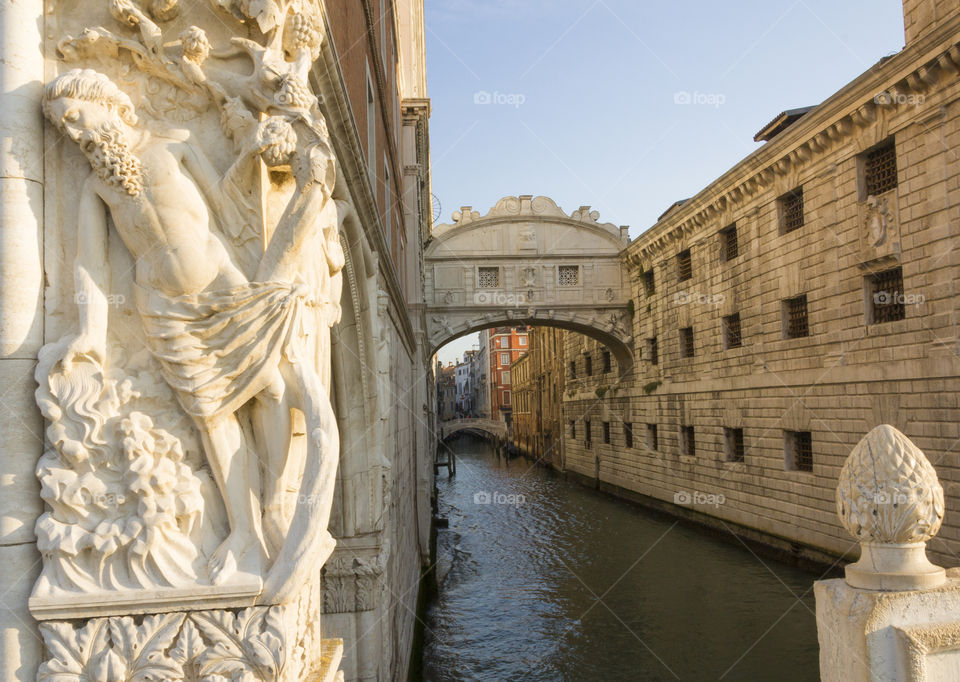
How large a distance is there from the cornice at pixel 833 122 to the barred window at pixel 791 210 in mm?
517

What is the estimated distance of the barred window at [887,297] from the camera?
12008 mm

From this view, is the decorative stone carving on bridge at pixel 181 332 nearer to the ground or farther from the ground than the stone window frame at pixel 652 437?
farther from the ground

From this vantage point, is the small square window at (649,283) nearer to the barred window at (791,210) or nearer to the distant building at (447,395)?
the barred window at (791,210)

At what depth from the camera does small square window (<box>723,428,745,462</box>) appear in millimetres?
17344

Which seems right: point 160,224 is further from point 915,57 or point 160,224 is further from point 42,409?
point 915,57

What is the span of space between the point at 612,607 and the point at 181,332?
11.9m

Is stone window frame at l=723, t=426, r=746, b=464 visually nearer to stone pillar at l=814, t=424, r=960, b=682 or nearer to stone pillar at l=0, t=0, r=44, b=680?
stone pillar at l=814, t=424, r=960, b=682

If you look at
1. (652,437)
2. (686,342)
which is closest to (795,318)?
(686,342)

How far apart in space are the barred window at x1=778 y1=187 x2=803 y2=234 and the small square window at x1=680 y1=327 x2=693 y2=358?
529 centimetres

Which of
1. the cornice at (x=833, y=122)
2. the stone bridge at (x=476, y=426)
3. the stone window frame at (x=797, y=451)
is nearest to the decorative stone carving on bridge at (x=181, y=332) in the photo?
the cornice at (x=833, y=122)

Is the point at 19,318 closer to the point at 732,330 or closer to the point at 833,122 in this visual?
the point at 833,122

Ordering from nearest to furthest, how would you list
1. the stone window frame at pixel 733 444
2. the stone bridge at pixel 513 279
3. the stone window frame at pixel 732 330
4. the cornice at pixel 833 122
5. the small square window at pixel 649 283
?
the cornice at pixel 833 122 < the stone window frame at pixel 733 444 < the stone window frame at pixel 732 330 < the small square window at pixel 649 283 < the stone bridge at pixel 513 279

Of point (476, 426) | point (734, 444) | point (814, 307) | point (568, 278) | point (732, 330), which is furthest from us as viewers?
point (476, 426)

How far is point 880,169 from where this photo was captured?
12.6 metres
